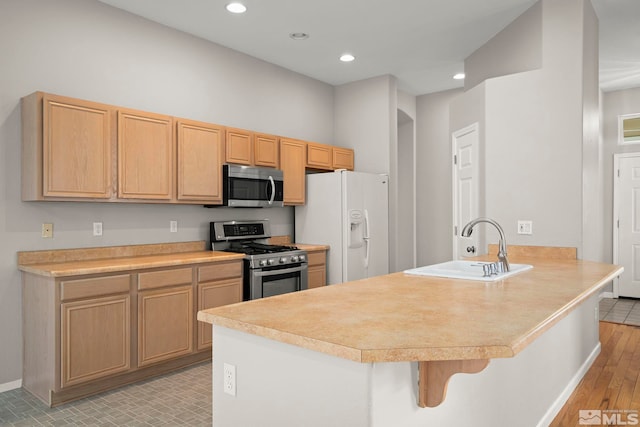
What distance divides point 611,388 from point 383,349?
10.1 ft

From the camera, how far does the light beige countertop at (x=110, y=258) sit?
3072mm

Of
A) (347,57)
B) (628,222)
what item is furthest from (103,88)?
(628,222)

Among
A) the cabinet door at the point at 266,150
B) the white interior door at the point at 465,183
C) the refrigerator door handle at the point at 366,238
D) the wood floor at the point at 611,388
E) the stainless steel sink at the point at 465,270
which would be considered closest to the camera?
the stainless steel sink at the point at 465,270

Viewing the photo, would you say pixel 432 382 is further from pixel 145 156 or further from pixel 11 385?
pixel 11 385

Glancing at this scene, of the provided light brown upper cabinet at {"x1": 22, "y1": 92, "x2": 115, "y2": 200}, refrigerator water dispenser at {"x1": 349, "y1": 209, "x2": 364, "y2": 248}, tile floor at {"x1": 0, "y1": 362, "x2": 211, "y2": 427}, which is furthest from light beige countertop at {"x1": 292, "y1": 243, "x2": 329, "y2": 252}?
light brown upper cabinet at {"x1": 22, "y1": 92, "x2": 115, "y2": 200}

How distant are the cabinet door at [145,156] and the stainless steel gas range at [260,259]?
0.83 meters

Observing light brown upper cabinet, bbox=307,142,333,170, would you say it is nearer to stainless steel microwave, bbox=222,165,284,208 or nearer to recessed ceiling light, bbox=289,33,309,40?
stainless steel microwave, bbox=222,165,284,208

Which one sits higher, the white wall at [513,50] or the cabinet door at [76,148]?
the white wall at [513,50]

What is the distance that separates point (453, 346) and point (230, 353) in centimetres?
82

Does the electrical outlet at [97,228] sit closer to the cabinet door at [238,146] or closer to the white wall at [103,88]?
the white wall at [103,88]

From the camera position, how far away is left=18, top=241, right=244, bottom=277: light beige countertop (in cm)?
307

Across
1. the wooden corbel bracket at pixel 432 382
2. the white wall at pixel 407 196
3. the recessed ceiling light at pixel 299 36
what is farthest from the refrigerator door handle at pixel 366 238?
the wooden corbel bracket at pixel 432 382

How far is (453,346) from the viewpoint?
1208 millimetres

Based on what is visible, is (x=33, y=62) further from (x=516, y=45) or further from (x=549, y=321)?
(x=516, y=45)
